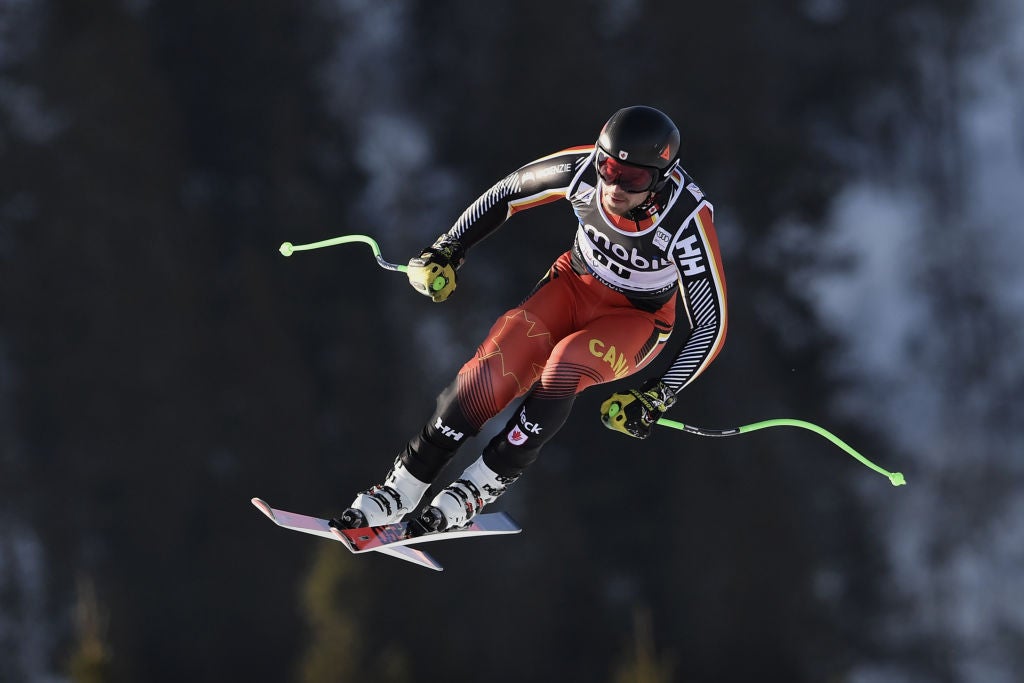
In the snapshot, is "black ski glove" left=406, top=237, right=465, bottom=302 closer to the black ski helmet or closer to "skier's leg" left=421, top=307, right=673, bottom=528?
"skier's leg" left=421, top=307, right=673, bottom=528

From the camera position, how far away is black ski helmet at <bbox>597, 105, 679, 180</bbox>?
25.6ft

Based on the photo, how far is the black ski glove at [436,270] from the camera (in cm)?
854

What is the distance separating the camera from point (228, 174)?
53.1 meters

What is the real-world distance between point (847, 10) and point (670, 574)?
2457cm

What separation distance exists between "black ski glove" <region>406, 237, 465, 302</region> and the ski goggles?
122 centimetres

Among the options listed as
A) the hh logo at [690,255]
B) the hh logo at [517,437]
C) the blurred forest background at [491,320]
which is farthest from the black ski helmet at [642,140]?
the blurred forest background at [491,320]

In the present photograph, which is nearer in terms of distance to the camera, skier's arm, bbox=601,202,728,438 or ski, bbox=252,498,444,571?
skier's arm, bbox=601,202,728,438

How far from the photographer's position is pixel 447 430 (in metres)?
8.30

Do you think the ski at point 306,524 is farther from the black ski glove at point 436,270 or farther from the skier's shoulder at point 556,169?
the skier's shoulder at point 556,169

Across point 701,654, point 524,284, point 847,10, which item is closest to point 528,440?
point 524,284

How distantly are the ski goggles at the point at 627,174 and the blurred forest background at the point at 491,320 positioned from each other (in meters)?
42.5

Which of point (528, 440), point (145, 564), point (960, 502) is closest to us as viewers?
point (528, 440)

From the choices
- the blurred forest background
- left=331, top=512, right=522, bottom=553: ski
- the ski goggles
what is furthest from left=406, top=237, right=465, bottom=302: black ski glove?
the blurred forest background

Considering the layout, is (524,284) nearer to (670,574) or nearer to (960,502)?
(670,574)
